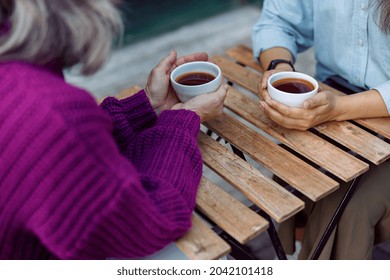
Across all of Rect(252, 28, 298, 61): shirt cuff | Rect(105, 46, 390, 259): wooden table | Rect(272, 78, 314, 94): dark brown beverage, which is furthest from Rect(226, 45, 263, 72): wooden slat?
Rect(272, 78, 314, 94): dark brown beverage

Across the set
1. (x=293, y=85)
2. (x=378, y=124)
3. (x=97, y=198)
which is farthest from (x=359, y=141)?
(x=97, y=198)

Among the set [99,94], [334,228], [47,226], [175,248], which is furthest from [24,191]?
[99,94]

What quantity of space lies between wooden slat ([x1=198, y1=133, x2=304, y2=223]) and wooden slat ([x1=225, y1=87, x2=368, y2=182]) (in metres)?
0.15

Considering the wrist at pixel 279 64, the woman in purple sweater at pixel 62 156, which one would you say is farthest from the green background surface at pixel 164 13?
the woman in purple sweater at pixel 62 156

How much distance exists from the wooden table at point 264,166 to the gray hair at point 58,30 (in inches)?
16.5

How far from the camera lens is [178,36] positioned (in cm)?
347

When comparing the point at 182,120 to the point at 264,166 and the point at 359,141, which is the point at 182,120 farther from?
the point at 359,141

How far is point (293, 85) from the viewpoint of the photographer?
4.51 ft

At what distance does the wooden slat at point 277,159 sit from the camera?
1.18 meters

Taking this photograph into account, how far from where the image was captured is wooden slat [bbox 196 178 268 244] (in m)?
1.07

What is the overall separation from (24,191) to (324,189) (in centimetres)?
66

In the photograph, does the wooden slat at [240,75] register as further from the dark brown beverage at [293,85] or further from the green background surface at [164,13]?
the green background surface at [164,13]

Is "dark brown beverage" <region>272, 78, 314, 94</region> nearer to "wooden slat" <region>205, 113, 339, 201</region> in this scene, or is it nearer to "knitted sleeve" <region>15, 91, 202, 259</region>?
"wooden slat" <region>205, 113, 339, 201</region>
